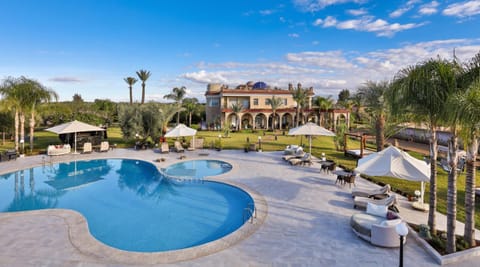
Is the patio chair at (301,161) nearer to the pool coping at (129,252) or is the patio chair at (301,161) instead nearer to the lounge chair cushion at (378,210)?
the pool coping at (129,252)

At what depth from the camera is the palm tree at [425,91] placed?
600 cm

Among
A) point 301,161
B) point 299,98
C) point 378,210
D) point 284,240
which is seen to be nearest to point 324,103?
point 299,98

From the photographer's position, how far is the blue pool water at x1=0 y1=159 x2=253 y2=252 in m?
7.97

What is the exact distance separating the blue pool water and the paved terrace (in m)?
1.19

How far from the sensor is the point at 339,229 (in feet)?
25.1

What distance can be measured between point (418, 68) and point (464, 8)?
9.27 meters

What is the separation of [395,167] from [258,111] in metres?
35.2

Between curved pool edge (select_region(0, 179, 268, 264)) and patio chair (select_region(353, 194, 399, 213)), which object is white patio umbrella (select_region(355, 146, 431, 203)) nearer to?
patio chair (select_region(353, 194, 399, 213))

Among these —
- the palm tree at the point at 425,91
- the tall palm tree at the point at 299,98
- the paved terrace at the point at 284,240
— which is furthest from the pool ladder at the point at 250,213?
the tall palm tree at the point at 299,98

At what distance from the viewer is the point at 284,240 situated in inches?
275

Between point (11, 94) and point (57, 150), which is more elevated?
point (11, 94)

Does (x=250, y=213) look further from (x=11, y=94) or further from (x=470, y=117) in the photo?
(x=11, y=94)

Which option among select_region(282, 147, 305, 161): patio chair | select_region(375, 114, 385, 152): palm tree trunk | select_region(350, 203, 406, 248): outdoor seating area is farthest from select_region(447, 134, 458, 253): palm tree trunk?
select_region(375, 114, 385, 152): palm tree trunk

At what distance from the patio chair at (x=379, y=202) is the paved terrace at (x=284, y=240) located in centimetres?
33
